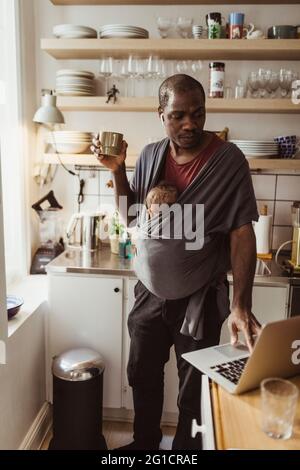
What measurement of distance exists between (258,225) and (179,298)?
3.23ft

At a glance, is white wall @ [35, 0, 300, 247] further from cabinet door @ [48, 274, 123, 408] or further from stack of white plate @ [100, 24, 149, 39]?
cabinet door @ [48, 274, 123, 408]

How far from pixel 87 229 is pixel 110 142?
958 mm

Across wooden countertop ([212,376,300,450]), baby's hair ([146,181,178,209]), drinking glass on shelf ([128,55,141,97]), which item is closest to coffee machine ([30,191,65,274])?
drinking glass on shelf ([128,55,141,97])

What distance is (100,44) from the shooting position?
7.59 ft

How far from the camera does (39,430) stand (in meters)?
2.18

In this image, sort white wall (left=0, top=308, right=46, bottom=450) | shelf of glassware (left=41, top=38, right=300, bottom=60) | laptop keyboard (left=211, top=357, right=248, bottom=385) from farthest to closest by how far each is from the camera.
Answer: shelf of glassware (left=41, top=38, right=300, bottom=60), white wall (left=0, top=308, right=46, bottom=450), laptop keyboard (left=211, top=357, right=248, bottom=385)

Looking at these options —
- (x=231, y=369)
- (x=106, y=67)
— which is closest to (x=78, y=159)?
(x=106, y=67)

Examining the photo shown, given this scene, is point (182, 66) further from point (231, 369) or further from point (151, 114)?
point (231, 369)

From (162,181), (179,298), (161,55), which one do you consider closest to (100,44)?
(161,55)

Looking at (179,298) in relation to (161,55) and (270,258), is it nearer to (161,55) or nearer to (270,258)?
(270,258)

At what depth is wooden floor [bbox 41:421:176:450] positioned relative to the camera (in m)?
2.15

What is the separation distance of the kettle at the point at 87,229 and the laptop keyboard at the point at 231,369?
4.82 feet

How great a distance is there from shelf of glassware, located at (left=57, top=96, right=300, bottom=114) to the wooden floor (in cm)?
168

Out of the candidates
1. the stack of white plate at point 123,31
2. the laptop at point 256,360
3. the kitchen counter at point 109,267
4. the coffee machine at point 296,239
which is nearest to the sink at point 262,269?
the kitchen counter at point 109,267
